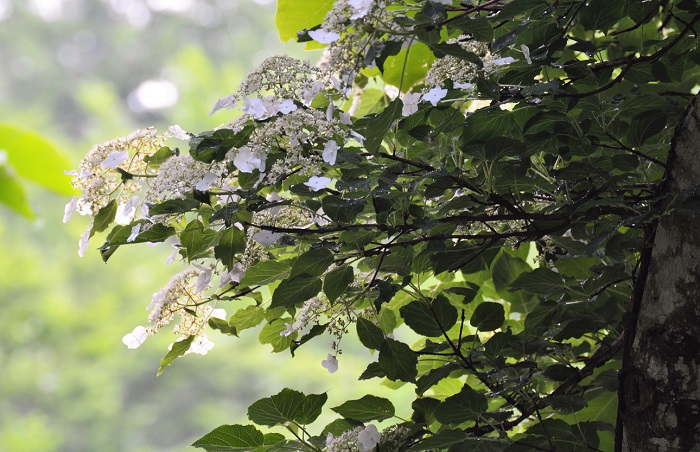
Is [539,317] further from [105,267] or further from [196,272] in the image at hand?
[105,267]

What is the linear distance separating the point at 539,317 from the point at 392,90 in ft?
1.03

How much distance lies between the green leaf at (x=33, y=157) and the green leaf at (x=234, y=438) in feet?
1.40

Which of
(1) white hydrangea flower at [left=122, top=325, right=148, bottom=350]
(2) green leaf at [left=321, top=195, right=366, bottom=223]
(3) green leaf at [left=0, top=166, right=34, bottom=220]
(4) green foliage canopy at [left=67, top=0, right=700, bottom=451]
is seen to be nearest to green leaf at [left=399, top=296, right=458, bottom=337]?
(4) green foliage canopy at [left=67, top=0, right=700, bottom=451]

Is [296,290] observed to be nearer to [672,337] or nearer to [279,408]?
[279,408]

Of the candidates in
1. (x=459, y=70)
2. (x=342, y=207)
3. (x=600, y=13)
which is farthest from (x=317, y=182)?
(x=600, y=13)

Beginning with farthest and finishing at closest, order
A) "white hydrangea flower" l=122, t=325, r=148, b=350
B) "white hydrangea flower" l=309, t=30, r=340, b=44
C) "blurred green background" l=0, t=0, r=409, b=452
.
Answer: "blurred green background" l=0, t=0, r=409, b=452 < "white hydrangea flower" l=122, t=325, r=148, b=350 < "white hydrangea flower" l=309, t=30, r=340, b=44

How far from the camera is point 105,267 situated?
494cm

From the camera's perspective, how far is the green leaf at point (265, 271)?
53cm

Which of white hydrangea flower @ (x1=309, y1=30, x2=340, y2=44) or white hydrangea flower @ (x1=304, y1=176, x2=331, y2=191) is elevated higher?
white hydrangea flower @ (x1=309, y1=30, x2=340, y2=44)

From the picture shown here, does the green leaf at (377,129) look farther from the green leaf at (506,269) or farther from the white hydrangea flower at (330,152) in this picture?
the green leaf at (506,269)

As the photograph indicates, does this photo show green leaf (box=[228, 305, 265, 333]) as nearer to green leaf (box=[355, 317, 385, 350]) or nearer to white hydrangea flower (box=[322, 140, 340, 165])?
green leaf (box=[355, 317, 385, 350])

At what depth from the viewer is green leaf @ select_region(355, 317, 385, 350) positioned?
1.83 ft

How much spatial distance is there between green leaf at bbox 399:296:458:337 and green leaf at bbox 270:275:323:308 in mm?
78

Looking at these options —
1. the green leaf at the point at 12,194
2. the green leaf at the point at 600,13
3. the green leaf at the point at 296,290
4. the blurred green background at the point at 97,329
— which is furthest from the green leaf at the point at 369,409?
the blurred green background at the point at 97,329
